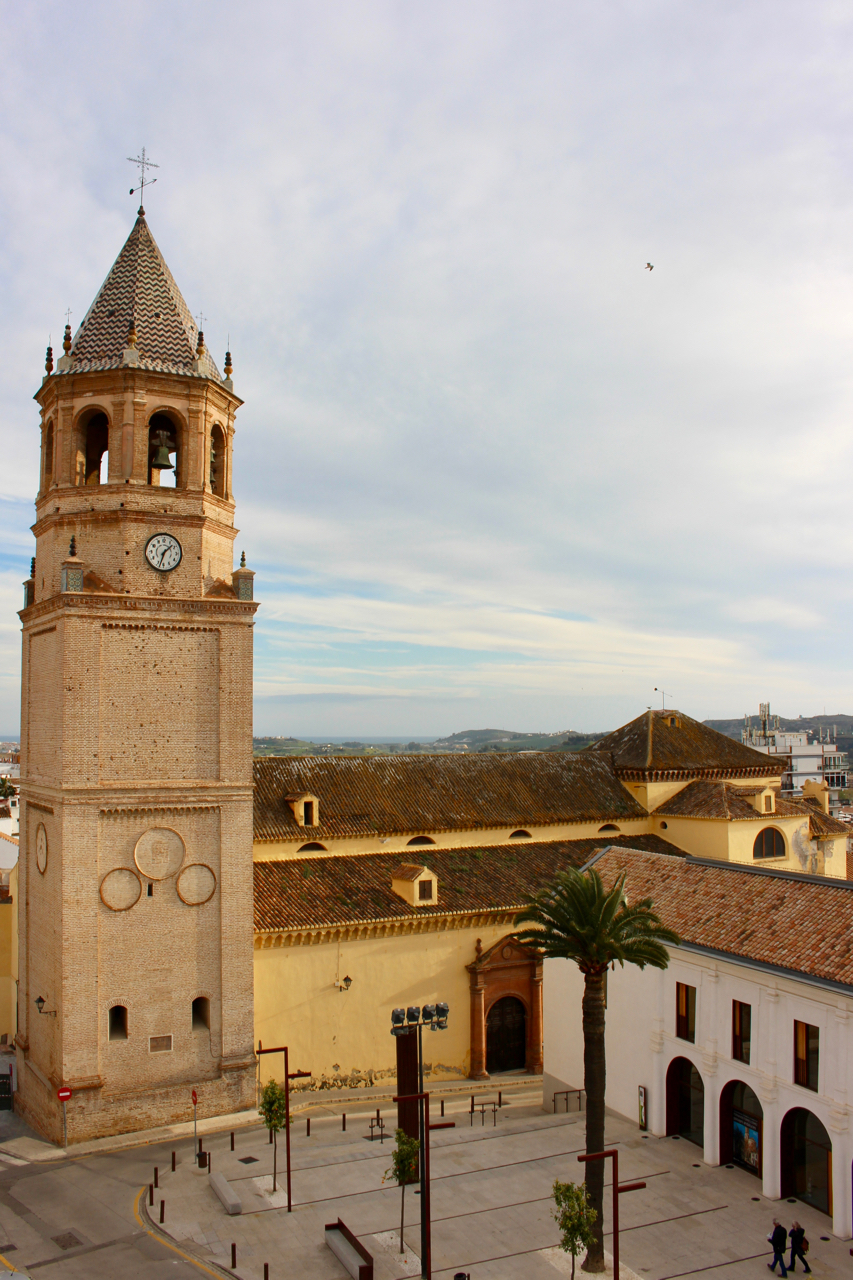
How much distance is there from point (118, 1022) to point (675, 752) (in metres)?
29.1

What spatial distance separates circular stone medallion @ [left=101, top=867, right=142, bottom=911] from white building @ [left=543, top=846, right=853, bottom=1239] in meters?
13.9

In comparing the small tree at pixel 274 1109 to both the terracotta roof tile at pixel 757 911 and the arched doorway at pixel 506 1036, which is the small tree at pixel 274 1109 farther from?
the terracotta roof tile at pixel 757 911

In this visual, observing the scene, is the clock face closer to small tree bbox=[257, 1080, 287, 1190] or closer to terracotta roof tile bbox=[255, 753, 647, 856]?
terracotta roof tile bbox=[255, 753, 647, 856]

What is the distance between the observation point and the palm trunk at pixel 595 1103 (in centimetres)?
1950

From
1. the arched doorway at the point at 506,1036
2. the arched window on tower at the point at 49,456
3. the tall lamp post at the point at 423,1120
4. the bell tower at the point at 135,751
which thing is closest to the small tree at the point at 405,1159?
the tall lamp post at the point at 423,1120

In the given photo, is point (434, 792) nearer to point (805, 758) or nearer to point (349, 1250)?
point (349, 1250)

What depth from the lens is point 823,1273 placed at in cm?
1909

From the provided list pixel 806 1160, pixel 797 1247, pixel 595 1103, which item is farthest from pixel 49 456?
pixel 797 1247

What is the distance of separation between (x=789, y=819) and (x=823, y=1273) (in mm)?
25667

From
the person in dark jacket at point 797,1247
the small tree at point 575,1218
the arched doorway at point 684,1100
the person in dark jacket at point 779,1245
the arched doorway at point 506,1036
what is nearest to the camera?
the small tree at point 575,1218

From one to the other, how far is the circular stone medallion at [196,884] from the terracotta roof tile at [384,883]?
259cm

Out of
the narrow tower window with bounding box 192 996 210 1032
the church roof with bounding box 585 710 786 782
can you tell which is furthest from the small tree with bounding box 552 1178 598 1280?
the church roof with bounding box 585 710 786 782

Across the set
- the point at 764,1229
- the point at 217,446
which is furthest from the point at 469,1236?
the point at 217,446

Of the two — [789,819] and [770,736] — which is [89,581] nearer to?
[789,819]
